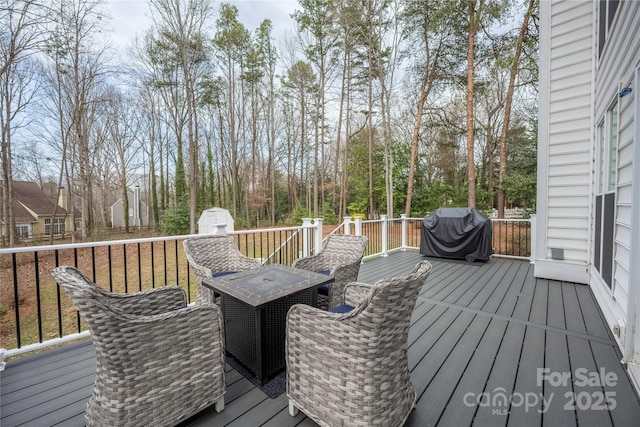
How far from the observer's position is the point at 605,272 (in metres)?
2.97

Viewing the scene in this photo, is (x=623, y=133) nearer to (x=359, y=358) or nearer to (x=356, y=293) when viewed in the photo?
(x=356, y=293)

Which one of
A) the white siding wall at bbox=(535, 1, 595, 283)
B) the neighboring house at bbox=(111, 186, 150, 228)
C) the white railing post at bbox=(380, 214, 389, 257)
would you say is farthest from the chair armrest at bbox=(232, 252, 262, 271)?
the neighboring house at bbox=(111, 186, 150, 228)

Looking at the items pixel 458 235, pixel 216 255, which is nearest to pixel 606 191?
pixel 458 235

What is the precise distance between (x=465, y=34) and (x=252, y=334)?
405 inches

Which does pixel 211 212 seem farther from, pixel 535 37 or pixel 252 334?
pixel 535 37

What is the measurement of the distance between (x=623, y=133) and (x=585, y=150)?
1566mm

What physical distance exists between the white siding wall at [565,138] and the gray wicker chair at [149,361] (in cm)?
477

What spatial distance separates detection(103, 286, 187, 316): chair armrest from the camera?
5.62 feet

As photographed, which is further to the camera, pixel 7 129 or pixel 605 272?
pixel 7 129

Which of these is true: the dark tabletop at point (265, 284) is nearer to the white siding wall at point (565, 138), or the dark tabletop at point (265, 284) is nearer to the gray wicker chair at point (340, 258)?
the gray wicker chair at point (340, 258)

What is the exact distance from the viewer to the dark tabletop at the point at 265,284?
1.69 meters

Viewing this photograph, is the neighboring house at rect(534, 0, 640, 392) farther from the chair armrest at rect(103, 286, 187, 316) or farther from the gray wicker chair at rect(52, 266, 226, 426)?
the chair armrest at rect(103, 286, 187, 316)

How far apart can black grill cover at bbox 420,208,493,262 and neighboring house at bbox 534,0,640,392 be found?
1.00 metres

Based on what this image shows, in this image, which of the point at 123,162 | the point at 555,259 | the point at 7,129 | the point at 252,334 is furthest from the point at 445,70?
the point at 123,162
